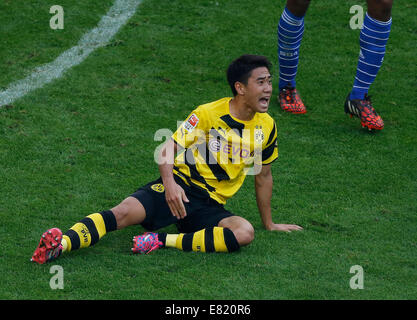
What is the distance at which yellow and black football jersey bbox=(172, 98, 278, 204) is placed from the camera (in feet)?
14.9

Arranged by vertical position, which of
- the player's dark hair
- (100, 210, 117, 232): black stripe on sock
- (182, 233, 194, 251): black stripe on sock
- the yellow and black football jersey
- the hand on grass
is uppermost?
the player's dark hair

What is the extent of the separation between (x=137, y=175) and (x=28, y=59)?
2.62 m

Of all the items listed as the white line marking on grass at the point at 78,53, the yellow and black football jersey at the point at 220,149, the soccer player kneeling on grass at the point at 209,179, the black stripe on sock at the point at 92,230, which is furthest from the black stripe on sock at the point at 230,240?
the white line marking on grass at the point at 78,53

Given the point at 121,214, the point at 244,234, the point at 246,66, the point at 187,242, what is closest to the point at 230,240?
the point at 244,234

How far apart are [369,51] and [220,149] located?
2.20 m

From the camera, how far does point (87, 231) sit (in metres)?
4.21

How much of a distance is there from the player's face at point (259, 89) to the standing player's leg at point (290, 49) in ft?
7.08

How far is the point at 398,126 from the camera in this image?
6410 millimetres

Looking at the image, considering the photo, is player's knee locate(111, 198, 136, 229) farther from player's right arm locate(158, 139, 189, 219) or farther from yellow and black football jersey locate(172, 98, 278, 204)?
yellow and black football jersey locate(172, 98, 278, 204)

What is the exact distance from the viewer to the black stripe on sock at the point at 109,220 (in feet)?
14.1

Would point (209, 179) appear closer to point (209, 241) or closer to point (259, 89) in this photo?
point (209, 241)

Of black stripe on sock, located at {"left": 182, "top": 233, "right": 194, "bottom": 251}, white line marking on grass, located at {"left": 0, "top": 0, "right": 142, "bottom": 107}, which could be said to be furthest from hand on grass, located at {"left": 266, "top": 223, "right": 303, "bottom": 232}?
white line marking on grass, located at {"left": 0, "top": 0, "right": 142, "bottom": 107}

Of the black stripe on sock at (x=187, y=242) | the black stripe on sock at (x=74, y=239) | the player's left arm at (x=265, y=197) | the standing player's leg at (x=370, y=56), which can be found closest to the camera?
the black stripe on sock at (x=74, y=239)

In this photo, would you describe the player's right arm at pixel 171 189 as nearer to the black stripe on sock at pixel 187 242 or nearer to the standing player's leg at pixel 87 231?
the black stripe on sock at pixel 187 242
